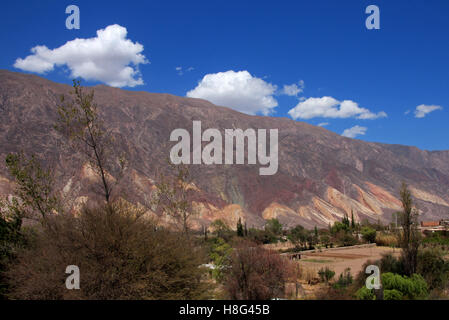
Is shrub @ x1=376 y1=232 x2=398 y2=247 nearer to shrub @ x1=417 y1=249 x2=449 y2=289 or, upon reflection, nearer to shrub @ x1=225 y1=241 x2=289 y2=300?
shrub @ x1=417 y1=249 x2=449 y2=289

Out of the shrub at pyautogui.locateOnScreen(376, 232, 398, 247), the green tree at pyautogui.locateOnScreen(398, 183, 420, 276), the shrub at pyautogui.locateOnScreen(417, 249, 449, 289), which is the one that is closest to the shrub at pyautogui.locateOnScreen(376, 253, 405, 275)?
the green tree at pyautogui.locateOnScreen(398, 183, 420, 276)

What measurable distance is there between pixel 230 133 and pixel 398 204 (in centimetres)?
4940

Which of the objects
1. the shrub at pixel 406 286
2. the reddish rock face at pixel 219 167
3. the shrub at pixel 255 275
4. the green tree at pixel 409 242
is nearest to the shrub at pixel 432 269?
the green tree at pixel 409 242

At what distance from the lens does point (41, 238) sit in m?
11.5

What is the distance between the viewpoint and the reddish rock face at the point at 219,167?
7450 cm

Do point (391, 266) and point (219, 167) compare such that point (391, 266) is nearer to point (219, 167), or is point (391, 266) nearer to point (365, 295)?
point (365, 295)

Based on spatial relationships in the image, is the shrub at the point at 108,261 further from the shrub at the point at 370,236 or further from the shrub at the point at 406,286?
the shrub at the point at 370,236

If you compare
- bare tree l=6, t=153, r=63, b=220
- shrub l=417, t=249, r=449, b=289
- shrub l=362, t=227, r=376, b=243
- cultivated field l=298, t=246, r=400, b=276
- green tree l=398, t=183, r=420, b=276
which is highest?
bare tree l=6, t=153, r=63, b=220

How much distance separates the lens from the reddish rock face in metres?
74.5

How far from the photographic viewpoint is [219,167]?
94875mm

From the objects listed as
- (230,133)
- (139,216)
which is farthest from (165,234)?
(230,133)

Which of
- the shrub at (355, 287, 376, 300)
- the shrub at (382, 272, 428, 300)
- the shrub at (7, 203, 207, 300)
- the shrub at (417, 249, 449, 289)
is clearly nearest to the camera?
the shrub at (7, 203, 207, 300)

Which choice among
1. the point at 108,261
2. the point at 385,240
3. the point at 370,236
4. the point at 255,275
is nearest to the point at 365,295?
the point at 255,275
